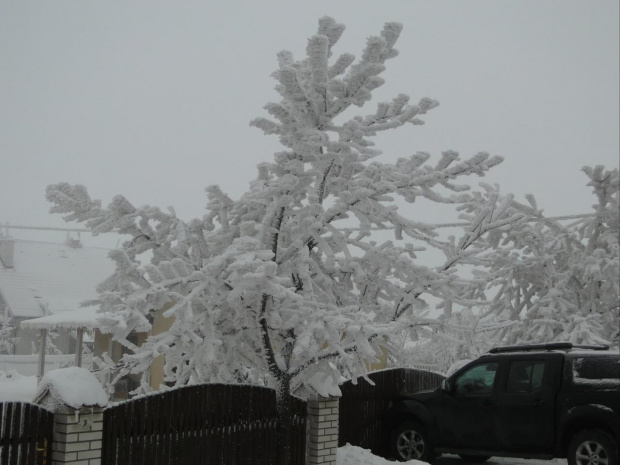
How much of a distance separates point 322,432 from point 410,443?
2.64 m

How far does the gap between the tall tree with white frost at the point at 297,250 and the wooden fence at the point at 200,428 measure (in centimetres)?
32

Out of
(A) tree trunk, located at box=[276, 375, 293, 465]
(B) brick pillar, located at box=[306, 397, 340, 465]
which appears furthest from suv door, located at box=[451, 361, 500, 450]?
(A) tree trunk, located at box=[276, 375, 293, 465]

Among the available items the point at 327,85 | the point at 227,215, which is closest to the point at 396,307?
the point at 227,215

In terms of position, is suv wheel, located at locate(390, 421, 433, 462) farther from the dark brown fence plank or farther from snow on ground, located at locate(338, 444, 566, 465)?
the dark brown fence plank

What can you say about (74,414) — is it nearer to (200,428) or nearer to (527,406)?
(200,428)

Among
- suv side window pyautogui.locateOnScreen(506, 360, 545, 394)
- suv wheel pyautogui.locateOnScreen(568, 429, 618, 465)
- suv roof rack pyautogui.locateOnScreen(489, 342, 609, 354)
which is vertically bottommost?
suv wheel pyautogui.locateOnScreen(568, 429, 618, 465)

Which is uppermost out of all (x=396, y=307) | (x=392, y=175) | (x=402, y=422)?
(x=392, y=175)

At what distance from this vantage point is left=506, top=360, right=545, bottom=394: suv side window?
32.6ft

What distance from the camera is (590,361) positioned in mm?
9578

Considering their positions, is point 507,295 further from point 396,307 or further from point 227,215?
point 227,215

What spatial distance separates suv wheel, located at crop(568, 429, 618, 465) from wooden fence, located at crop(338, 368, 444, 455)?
3.27 m

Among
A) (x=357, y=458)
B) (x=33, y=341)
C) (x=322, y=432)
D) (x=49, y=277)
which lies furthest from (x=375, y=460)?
(x=49, y=277)

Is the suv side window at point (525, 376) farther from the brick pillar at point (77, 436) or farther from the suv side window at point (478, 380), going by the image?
the brick pillar at point (77, 436)

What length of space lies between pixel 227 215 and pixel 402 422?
5.29 metres
